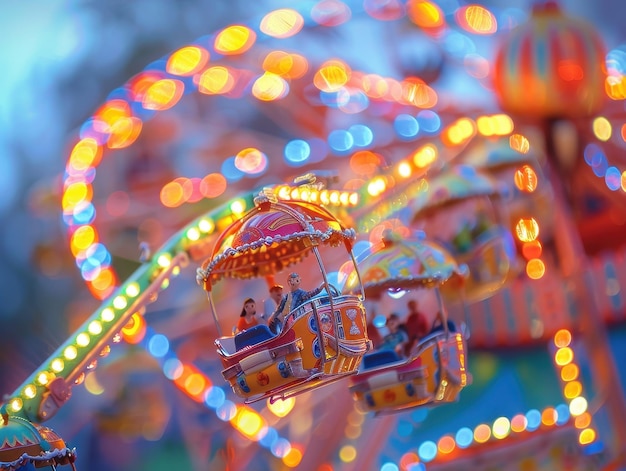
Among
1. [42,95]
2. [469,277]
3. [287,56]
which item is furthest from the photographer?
[42,95]

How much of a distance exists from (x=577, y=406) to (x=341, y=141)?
346 cm

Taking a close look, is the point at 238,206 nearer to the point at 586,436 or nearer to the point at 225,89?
the point at 225,89

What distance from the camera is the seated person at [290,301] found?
8.77 m

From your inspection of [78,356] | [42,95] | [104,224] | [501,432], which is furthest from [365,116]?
[42,95]

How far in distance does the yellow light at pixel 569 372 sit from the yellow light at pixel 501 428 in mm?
→ 1285

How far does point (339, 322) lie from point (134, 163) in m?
10.2

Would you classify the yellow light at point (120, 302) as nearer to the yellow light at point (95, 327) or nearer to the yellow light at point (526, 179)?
the yellow light at point (95, 327)

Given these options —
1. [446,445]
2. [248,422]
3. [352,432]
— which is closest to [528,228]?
[446,445]

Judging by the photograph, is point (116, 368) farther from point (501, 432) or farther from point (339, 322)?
point (339, 322)

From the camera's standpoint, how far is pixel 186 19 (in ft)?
105

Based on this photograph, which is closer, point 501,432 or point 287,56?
point 501,432

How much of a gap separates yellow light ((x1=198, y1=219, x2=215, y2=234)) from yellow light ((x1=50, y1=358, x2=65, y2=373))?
1.42 metres

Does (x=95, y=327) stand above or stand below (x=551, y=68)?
above

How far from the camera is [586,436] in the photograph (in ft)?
45.3
